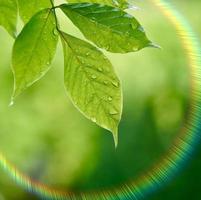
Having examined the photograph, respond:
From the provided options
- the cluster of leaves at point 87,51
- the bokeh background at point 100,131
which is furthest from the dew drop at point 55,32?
the bokeh background at point 100,131

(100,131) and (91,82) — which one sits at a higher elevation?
(91,82)

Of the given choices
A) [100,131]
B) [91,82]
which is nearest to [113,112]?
[91,82]

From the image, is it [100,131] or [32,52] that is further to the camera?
[100,131]

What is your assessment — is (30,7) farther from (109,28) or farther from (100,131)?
(100,131)

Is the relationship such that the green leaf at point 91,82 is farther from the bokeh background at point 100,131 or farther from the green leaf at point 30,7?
the bokeh background at point 100,131

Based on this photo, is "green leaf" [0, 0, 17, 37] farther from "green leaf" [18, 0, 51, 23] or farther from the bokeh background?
the bokeh background

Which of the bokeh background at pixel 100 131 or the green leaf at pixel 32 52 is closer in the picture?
the green leaf at pixel 32 52
